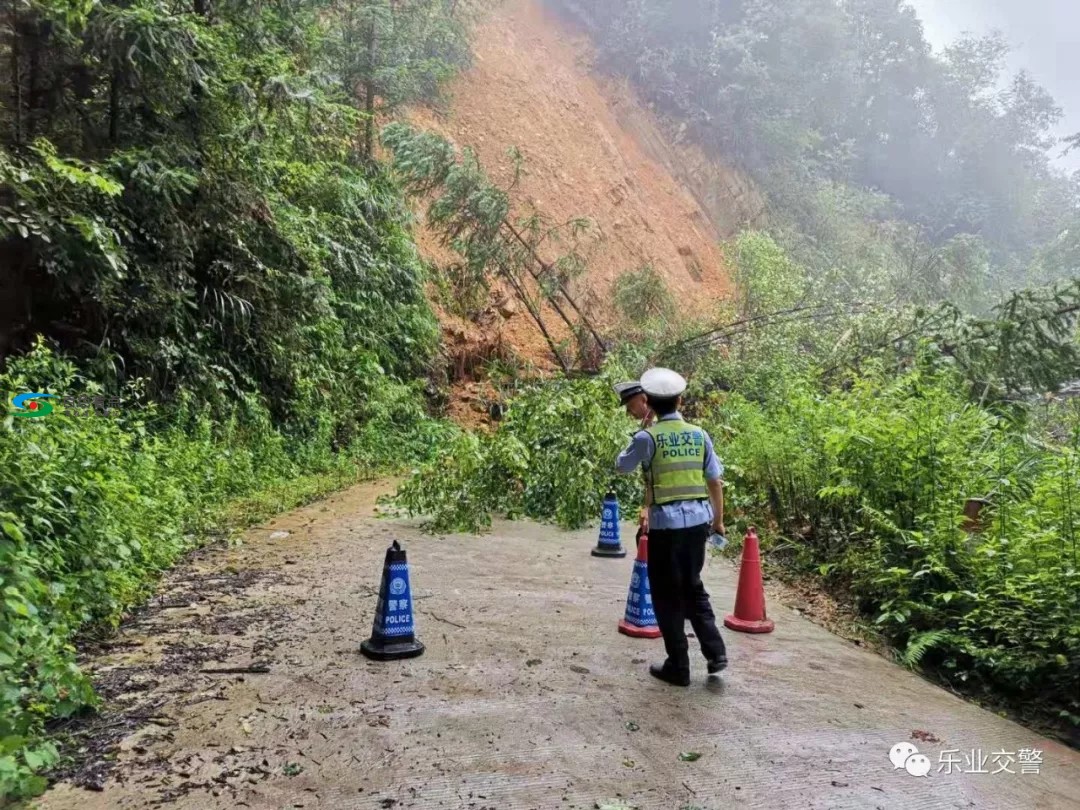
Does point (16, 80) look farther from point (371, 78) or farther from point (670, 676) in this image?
point (371, 78)

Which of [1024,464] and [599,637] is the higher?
[1024,464]

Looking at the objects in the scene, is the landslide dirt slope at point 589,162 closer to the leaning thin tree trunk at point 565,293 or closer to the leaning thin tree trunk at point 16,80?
the leaning thin tree trunk at point 565,293

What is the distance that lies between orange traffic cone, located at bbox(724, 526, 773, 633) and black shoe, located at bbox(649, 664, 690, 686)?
122cm

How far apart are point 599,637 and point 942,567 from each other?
2246 mm

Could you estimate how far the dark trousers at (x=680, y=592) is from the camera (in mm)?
3924

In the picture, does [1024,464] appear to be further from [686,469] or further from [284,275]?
[284,275]

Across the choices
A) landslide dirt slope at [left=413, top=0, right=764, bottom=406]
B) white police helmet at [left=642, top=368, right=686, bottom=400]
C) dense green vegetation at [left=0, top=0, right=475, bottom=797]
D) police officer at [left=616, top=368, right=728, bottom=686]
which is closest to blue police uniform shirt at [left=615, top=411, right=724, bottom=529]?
police officer at [left=616, top=368, right=728, bottom=686]

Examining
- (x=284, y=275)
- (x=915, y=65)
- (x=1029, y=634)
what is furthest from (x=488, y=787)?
(x=915, y=65)

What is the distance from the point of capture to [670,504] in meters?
3.94

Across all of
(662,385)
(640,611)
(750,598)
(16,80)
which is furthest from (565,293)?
(662,385)

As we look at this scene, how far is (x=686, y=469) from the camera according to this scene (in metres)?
3.99

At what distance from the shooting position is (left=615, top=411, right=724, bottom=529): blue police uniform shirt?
3912 mm

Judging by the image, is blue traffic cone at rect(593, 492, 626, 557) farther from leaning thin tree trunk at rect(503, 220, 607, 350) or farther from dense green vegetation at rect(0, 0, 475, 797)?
leaning thin tree trunk at rect(503, 220, 607, 350)

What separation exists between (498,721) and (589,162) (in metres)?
26.5
